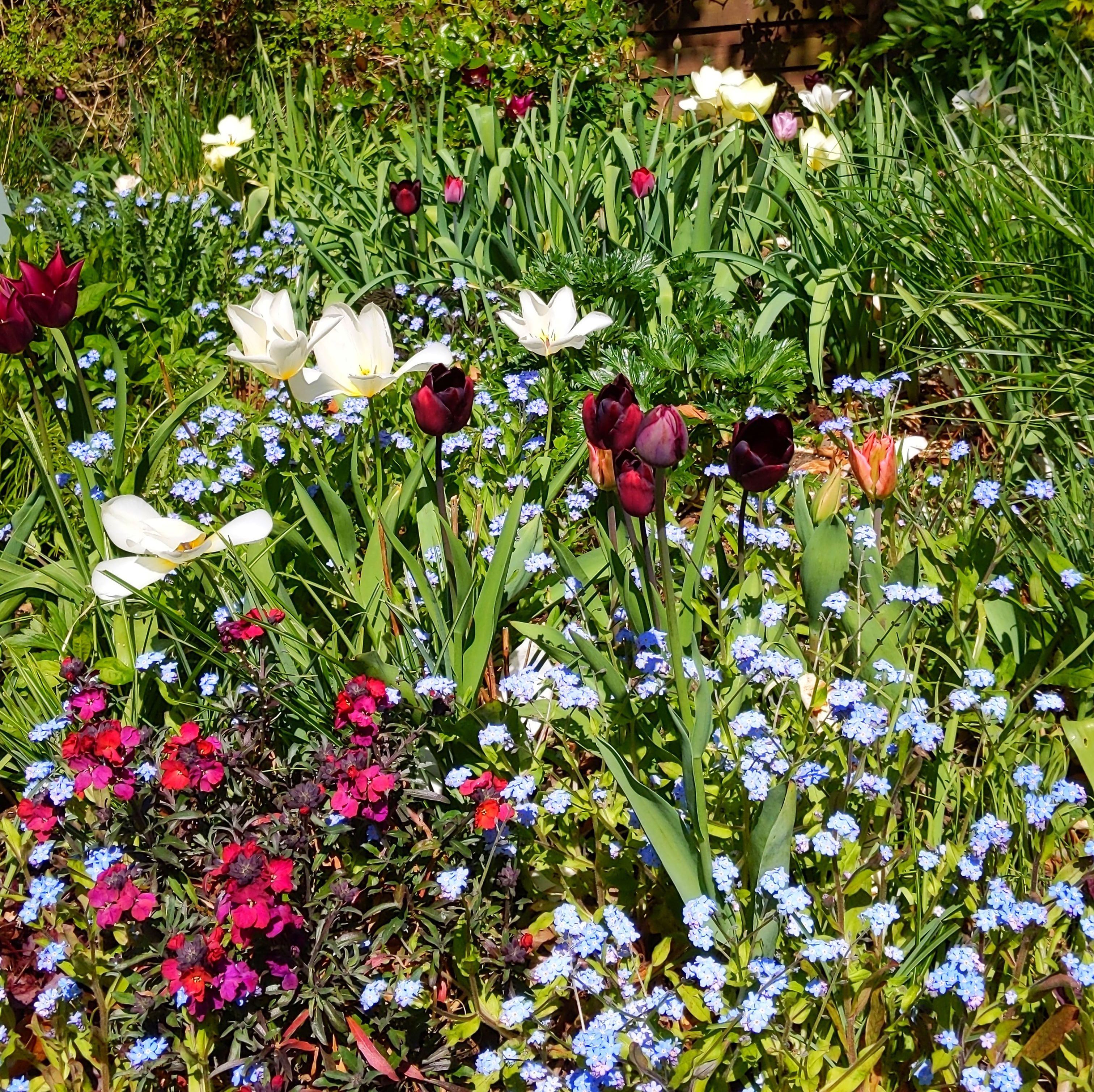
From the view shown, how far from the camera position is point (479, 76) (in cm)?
414

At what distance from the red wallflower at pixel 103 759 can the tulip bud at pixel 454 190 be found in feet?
6.69

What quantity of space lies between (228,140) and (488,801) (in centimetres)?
316

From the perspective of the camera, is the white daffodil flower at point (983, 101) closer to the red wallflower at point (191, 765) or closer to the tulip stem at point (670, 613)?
the tulip stem at point (670, 613)

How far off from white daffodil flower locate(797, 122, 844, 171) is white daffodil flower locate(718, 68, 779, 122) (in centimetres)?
18

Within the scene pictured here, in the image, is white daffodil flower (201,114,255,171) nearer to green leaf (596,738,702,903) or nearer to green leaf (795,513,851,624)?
green leaf (795,513,851,624)

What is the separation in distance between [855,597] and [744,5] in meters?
4.97

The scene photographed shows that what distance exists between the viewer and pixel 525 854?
5.00 feet

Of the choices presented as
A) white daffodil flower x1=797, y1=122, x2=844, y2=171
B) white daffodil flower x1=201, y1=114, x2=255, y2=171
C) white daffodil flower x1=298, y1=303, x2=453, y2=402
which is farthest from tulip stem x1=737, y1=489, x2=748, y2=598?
white daffodil flower x1=201, y1=114, x2=255, y2=171

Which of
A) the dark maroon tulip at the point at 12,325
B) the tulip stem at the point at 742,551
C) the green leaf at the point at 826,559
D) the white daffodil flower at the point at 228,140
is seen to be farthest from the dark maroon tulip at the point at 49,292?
the white daffodil flower at the point at 228,140

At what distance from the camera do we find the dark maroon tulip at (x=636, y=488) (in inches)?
50.5

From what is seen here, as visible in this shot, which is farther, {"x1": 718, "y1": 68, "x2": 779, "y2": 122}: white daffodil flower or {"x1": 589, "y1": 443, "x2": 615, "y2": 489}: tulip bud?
{"x1": 718, "y1": 68, "x2": 779, "y2": 122}: white daffodil flower

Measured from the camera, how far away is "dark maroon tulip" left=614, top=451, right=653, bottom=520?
1.28 m

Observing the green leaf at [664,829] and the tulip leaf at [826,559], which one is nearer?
the green leaf at [664,829]

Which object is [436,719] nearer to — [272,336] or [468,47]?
[272,336]
